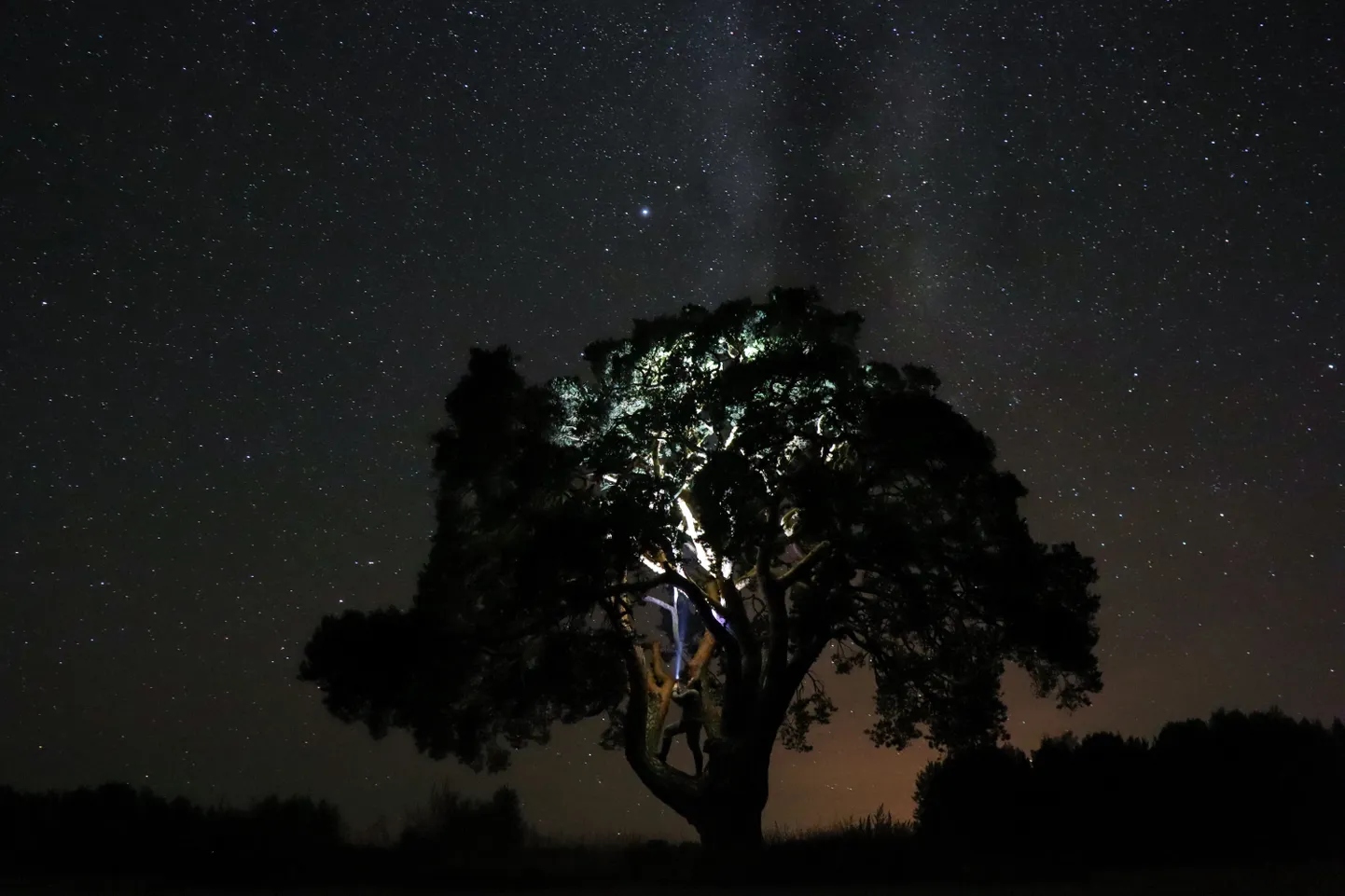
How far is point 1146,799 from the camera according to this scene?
2109 centimetres

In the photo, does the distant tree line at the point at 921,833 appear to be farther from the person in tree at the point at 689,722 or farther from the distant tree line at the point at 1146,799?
the person in tree at the point at 689,722

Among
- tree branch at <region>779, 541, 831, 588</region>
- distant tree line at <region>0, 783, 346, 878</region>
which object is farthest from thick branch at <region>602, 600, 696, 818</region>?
distant tree line at <region>0, 783, 346, 878</region>

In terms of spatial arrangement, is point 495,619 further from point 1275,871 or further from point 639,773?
point 1275,871

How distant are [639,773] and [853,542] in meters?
5.60

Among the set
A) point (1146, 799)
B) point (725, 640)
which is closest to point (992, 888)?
point (1146, 799)

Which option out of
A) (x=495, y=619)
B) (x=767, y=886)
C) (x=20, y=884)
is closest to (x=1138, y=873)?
(x=767, y=886)

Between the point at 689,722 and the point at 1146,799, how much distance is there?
7693 millimetres

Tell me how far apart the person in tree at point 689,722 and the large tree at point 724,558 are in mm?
178

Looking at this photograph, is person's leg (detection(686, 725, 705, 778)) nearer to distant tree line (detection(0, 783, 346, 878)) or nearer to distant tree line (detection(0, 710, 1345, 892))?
distant tree line (detection(0, 710, 1345, 892))

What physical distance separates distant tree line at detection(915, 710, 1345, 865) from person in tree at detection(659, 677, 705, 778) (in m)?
4.08

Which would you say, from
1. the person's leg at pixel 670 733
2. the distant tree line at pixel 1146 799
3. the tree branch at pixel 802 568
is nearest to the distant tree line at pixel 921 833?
the distant tree line at pixel 1146 799

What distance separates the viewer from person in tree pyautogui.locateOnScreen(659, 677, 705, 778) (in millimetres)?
22828

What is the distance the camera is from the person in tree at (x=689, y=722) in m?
22.8

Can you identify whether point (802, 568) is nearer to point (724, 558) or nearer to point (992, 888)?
point (724, 558)
